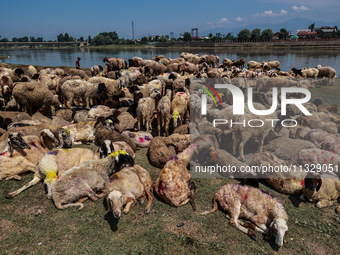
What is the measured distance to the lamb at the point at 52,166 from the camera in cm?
599

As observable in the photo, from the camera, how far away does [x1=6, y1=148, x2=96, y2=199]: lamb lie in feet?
19.7

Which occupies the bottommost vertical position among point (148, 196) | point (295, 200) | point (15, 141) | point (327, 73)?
point (295, 200)

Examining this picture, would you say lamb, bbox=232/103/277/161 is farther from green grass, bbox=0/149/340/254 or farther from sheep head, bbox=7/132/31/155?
sheep head, bbox=7/132/31/155

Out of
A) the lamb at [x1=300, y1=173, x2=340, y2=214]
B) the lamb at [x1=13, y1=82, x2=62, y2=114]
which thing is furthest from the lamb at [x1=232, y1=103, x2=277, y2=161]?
the lamb at [x1=13, y1=82, x2=62, y2=114]

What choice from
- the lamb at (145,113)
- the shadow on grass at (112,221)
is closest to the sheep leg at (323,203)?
the shadow on grass at (112,221)

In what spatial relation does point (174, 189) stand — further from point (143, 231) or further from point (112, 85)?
point (112, 85)

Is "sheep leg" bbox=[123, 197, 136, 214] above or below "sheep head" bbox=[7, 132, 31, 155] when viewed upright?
below

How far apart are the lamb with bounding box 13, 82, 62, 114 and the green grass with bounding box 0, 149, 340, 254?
22.9ft

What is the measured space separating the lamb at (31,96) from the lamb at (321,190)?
12.0 meters

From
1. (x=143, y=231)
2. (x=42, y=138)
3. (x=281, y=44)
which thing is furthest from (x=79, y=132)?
(x=281, y=44)

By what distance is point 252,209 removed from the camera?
204 inches

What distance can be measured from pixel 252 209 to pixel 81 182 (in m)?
4.20

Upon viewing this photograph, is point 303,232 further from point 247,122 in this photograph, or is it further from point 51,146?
point 51,146

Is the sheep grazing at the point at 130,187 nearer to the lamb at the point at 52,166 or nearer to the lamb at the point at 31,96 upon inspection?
the lamb at the point at 52,166
